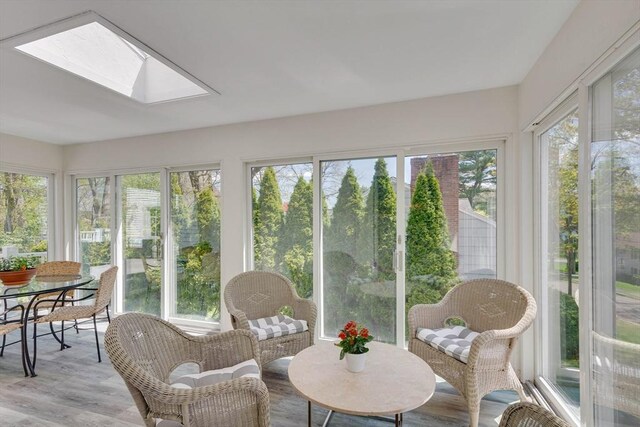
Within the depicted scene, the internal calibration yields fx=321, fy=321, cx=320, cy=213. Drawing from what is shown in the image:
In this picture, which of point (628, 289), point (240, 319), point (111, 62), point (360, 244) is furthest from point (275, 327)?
point (111, 62)

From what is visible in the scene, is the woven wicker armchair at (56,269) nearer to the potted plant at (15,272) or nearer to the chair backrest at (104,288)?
the potted plant at (15,272)

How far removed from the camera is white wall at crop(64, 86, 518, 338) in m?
2.81

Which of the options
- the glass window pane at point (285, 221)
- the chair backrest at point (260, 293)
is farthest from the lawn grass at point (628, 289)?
the glass window pane at point (285, 221)

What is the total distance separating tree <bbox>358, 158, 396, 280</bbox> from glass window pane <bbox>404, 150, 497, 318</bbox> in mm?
160

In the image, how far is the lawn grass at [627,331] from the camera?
4.37ft

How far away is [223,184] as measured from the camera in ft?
12.5

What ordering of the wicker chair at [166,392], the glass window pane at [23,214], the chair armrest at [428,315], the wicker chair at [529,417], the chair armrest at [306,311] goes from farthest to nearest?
the glass window pane at [23,214]
the chair armrest at [306,311]
the chair armrest at [428,315]
the wicker chair at [166,392]
the wicker chair at [529,417]

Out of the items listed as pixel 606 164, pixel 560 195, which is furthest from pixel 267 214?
pixel 606 164

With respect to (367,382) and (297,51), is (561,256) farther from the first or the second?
(297,51)

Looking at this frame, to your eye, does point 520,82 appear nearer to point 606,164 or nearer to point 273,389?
point 606,164

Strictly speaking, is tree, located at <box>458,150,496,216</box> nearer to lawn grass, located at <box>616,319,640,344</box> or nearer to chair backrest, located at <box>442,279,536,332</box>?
chair backrest, located at <box>442,279,536,332</box>

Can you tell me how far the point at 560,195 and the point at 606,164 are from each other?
696 millimetres

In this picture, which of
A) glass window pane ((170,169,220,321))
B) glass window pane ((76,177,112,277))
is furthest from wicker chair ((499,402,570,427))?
glass window pane ((76,177,112,277))

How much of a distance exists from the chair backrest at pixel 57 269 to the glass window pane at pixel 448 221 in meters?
3.95
